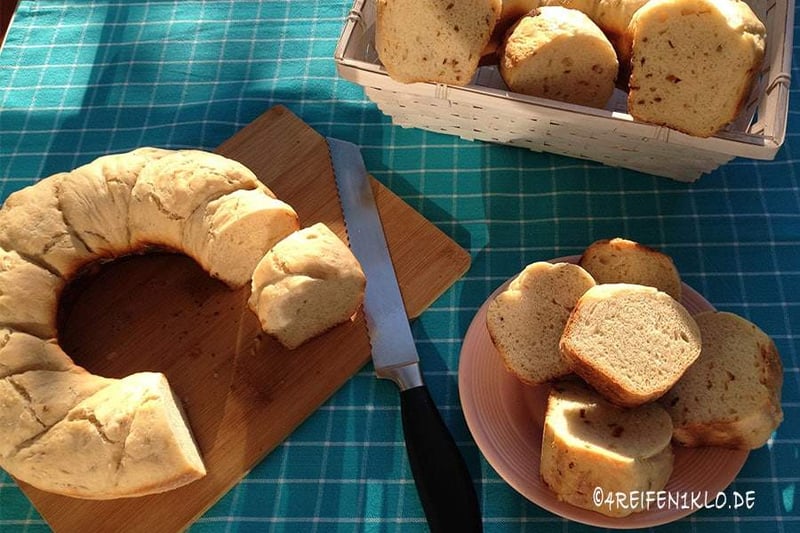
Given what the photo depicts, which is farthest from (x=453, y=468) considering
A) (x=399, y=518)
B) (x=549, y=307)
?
(x=549, y=307)

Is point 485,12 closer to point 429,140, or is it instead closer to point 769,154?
point 429,140

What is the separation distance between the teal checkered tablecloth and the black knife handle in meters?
0.09

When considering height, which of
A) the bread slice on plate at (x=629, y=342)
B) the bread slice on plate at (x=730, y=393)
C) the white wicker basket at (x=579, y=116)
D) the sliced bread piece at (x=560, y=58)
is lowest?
the bread slice on plate at (x=730, y=393)

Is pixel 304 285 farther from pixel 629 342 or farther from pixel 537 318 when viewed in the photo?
pixel 629 342

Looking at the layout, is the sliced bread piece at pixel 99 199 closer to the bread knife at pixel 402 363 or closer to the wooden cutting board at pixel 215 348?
the wooden cutting board at pixel 215 348

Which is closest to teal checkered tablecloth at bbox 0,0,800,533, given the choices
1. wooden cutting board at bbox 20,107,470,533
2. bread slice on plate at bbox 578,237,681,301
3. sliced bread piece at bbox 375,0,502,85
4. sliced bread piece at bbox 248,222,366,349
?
wooden cutting board at bbox 20,107,470,533

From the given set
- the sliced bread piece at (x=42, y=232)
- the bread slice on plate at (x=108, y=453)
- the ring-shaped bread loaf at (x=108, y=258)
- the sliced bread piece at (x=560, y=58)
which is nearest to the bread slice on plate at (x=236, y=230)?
the ring-shaped bread loaf at (x=108, y=258)

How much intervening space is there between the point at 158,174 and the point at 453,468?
914 millimetres

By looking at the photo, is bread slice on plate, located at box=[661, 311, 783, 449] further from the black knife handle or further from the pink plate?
the black knife handle

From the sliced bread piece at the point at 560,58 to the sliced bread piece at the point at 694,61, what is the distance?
85mm

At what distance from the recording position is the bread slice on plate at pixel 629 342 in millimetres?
1387

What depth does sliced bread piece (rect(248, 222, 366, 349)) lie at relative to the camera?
163 centimetres

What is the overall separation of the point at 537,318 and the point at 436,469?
1.19 ft

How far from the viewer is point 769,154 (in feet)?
5.19
